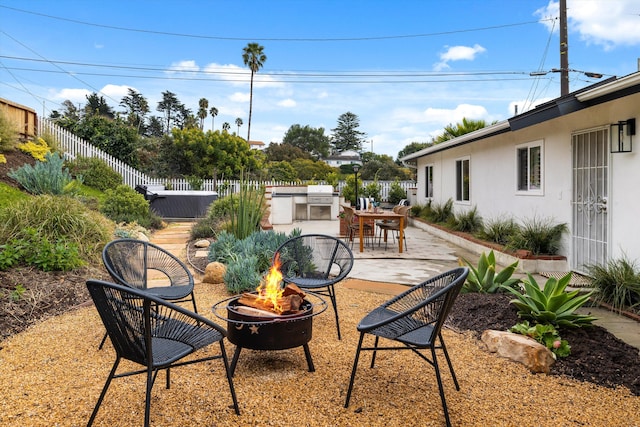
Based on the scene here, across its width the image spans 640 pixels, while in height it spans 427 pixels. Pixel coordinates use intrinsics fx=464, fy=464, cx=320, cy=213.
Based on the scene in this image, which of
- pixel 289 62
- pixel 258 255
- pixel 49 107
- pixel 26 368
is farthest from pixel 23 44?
pixel 26 368

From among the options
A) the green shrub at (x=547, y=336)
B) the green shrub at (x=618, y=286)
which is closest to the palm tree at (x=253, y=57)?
the green shrub at (x=618, y=286)

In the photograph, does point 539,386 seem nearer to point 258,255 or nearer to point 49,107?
point 258,255

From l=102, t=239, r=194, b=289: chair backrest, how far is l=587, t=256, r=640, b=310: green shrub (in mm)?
3955

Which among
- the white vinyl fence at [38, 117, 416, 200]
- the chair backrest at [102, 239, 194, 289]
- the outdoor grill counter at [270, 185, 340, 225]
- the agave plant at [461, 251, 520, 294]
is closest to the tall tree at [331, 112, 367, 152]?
the white vinyl fence at [38, 117, 416, 200]

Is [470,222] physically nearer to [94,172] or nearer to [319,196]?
[319,196]

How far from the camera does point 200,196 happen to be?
44.6 feet

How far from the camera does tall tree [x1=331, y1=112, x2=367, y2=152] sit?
224 ft

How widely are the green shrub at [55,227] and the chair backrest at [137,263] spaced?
164 centimetres

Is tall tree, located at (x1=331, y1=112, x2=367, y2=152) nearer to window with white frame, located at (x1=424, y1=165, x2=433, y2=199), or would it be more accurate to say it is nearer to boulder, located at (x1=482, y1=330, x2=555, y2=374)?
window with white frame, located at (x1=424, y1=165, x2=433, y2=199)

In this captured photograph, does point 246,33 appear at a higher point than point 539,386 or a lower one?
higher

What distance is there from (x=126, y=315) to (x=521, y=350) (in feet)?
8.13

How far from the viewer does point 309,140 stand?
6431cm

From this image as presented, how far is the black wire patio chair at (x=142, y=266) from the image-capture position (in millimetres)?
3371

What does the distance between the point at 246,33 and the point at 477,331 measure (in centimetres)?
2545
